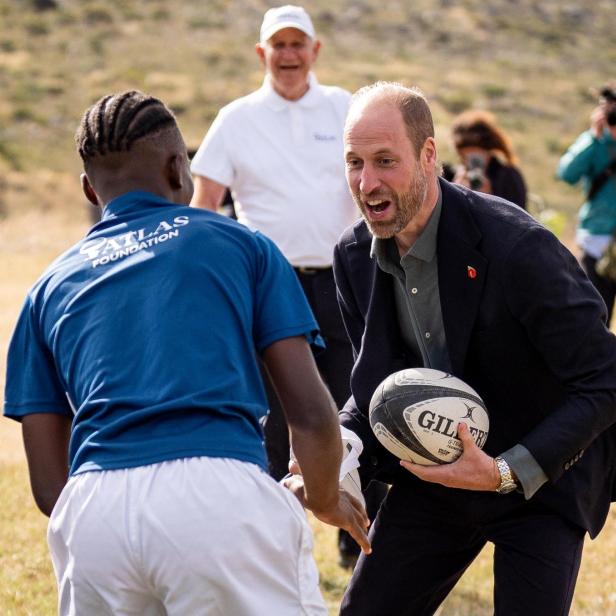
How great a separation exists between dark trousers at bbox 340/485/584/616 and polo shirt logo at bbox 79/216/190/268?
1518mm

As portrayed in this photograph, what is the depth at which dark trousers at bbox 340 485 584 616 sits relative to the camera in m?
4.02

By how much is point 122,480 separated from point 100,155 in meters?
0.89

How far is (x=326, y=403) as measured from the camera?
10.6ft

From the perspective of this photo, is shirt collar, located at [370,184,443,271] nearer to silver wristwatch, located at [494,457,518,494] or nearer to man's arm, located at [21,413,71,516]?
silver wristwatch, located at [494,457,518,494]

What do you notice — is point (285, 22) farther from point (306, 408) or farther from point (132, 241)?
point (306, 408)

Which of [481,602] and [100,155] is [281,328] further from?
[481,602]

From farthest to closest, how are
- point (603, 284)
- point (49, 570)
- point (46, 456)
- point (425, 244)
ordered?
point (603, 284)
point (49, 570)
point (425, 244)
point (46, 456)

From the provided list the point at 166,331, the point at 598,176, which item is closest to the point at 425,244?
the point at 166,331

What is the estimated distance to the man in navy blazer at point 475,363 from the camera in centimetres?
388

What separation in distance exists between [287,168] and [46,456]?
366cm

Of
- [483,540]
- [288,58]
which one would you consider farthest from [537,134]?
[483,540]

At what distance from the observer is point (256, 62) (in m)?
45.8

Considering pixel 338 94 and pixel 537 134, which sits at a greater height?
pixel 338 94

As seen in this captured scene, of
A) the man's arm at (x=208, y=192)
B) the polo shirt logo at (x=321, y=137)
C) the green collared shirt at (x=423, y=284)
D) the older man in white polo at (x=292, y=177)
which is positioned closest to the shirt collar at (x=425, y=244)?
the green collared shirt at (x=423, y=284)
